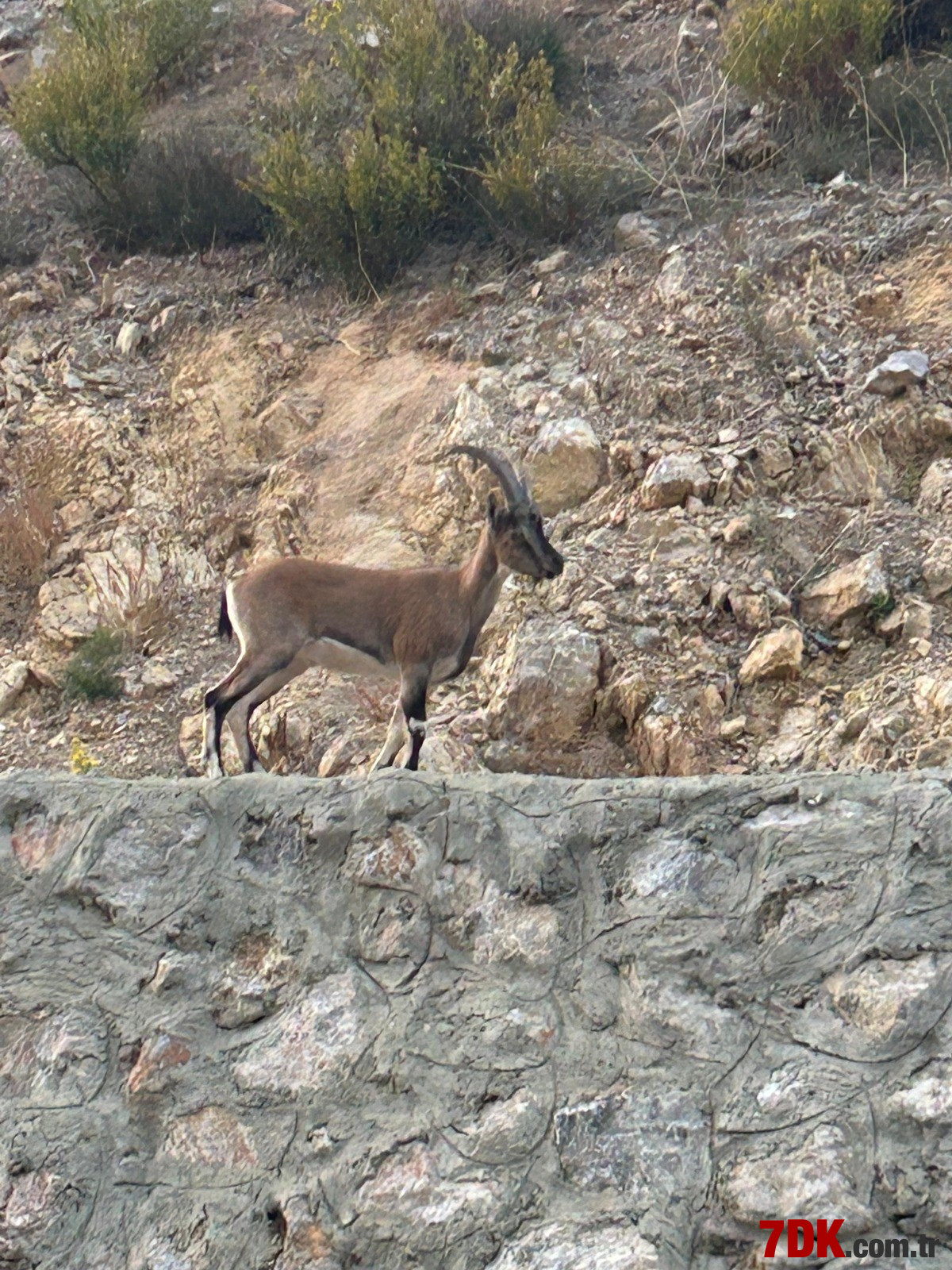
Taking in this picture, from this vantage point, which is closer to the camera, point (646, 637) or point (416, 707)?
point (416, 707)

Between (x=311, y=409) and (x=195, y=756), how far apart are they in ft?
13.0

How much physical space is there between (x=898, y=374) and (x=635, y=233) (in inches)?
145

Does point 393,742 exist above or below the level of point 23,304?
below

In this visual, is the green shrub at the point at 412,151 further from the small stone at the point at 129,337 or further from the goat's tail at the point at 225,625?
the goat's tail at the point at 225,625


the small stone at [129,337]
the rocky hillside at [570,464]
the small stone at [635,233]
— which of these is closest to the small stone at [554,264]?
the rocky hillside at [570,464]

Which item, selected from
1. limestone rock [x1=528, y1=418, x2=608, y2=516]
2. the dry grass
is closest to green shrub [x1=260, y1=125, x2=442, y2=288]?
limestone rock [x1=528, y1=418, x2=608, y2=516]

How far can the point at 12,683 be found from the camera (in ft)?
37.4

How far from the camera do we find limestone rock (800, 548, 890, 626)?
31.1 ft

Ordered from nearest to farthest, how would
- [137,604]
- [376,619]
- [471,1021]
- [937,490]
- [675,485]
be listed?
[471,1021]
[376,619]
[937,490]
[675,485]
[137,604]

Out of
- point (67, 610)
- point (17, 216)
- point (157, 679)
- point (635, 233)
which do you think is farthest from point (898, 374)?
point (17, 216)

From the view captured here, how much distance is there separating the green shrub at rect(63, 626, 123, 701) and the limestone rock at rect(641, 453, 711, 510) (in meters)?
4.14

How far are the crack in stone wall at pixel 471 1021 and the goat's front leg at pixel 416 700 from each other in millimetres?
2618

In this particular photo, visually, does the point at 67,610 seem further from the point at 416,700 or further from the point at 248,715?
the point at 416,700

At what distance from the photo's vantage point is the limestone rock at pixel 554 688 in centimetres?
952
